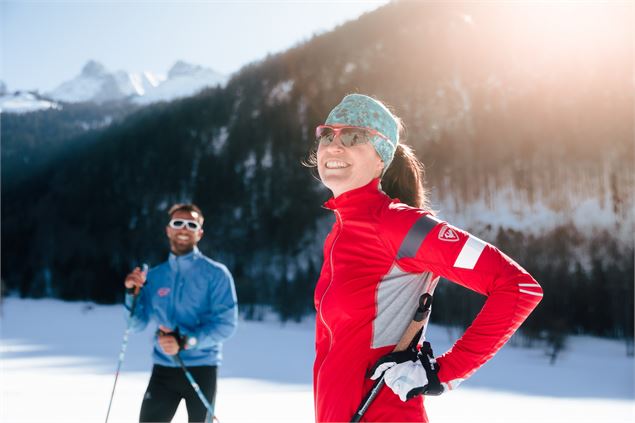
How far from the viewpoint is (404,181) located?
1.22 metres

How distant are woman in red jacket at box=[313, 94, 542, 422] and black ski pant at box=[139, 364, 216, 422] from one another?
5.09 ft

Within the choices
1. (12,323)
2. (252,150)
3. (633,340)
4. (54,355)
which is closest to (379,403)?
(54,355)

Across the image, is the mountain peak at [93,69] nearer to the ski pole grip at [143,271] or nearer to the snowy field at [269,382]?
the snowy field at [269,382]

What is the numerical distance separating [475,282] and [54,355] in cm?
864

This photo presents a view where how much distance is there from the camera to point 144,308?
2725 mm

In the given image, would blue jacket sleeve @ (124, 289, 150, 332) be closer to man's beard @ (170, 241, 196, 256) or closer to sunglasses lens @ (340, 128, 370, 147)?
man's beard @ (170, 241, 196, 256)

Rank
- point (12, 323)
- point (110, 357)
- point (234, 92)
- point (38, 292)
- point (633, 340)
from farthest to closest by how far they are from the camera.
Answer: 1. point (234, 92)
2. point (38, 292)
3. point (12, 323)
4. point (633, 340)
5. point (110, 357)

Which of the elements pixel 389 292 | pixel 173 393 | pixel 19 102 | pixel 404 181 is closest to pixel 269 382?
pixel 173 393

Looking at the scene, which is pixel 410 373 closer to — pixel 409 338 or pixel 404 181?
pixel 409 338

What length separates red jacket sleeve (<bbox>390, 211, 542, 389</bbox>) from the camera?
2.78ft

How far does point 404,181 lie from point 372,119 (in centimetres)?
17

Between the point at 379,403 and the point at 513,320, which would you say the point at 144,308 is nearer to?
the point at 379,403

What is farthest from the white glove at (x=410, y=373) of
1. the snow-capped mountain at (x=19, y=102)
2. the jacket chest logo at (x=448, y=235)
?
the snow-capped mountain at (x=19, y=102)

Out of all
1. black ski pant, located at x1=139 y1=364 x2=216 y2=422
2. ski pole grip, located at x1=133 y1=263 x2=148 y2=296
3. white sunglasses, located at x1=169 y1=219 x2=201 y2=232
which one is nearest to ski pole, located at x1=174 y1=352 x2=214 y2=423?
black ski pant, located at x1=139 y1=364 x2=216 y2=422
